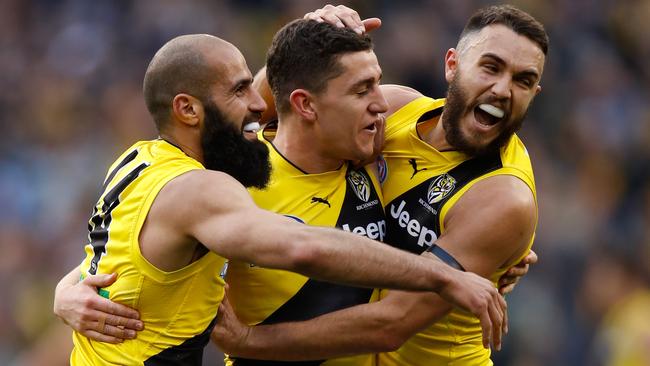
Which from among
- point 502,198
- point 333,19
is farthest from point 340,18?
point 502,198

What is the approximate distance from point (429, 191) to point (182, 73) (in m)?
1.47

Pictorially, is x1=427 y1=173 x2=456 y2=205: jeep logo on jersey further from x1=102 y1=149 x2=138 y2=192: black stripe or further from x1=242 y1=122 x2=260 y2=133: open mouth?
x1=102 y1=149 x2=138 y2=192: black stripe

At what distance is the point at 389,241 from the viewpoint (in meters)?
6.43

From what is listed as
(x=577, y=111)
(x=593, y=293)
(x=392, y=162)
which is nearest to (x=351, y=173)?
(x=392, y=162)

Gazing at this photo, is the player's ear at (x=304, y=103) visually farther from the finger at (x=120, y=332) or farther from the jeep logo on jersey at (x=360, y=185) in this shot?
the finger at (x=120, y=332)

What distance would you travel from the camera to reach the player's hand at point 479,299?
5117 millimetres

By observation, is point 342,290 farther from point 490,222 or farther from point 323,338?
point 490,222

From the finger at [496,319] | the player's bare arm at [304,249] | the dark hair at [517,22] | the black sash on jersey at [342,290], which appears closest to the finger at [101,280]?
the player's bare arm at [304,249]

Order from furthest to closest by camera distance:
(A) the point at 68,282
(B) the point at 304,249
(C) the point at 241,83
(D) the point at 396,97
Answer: (D) the point at 396,97 < (A) the point at 68,282 < (C) the point at 241,83 < (B) the point at 304,249

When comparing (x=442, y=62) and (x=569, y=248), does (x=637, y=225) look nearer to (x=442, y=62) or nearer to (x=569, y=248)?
(x=569, y=248)

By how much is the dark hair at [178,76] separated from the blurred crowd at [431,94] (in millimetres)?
5058

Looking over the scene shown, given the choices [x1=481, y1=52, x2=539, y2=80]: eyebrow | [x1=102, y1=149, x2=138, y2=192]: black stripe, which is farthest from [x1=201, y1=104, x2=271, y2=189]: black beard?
[x1=481, y1=52, x2=539, y2=80]: eyebrow

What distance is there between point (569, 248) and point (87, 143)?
17.3 ft

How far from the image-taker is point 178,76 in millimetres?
5691
